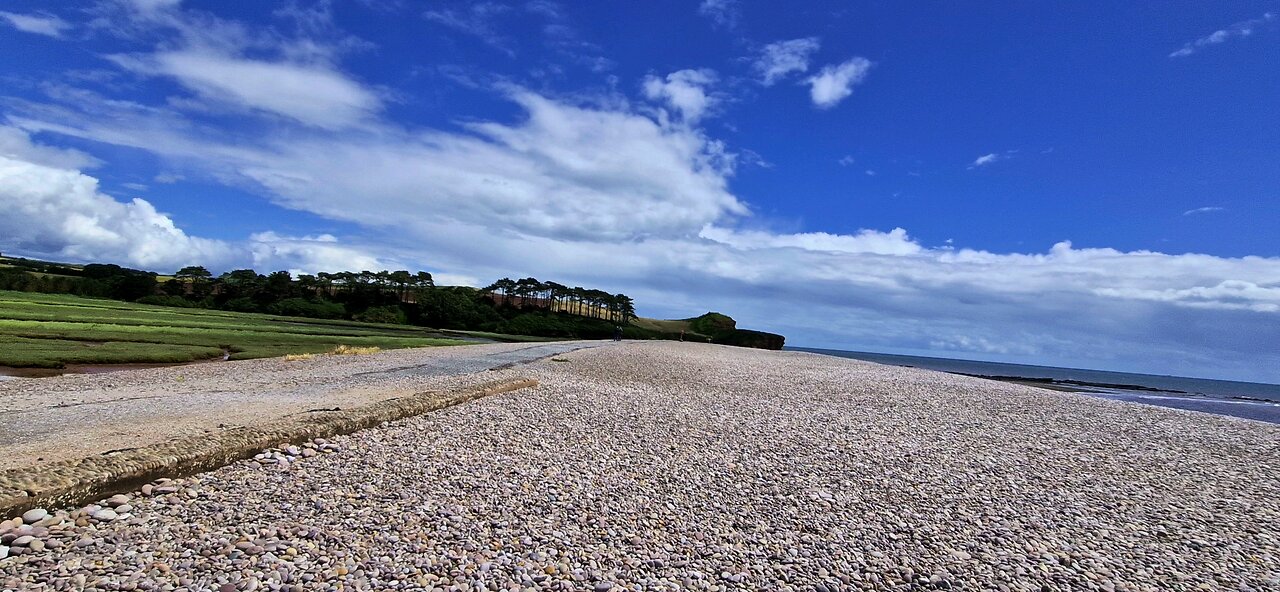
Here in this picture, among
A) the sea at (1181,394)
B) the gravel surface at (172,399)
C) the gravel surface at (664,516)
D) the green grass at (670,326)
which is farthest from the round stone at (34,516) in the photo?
the green grass at (670,326)

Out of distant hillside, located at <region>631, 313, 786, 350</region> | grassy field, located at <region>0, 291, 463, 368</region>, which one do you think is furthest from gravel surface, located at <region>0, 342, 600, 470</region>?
distant hillside, located at <region>631, 313, 786, 350</region>

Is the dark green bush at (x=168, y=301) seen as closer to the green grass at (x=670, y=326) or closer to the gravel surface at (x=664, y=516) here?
the green grass at (x=670, y=326)

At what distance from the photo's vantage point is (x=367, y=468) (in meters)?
8.16

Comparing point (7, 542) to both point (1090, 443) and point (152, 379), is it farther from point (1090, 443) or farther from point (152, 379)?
point (1090, 443)

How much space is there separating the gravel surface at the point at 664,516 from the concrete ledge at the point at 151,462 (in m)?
0.20

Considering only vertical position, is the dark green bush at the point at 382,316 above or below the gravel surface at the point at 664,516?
above

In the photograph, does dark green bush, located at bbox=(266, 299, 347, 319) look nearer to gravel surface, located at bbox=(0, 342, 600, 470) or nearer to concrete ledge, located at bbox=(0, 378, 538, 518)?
gravel surface, located at bbox=(0, 342, 600, 470)

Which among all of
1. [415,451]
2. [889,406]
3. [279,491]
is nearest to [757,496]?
[415,451]

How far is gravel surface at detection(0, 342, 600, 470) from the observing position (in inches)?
329

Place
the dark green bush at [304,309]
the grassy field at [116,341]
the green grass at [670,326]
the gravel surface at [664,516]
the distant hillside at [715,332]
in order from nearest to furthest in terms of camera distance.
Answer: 1. the gravel surface at [664,516]
2. the grassy field at [116,341]
3. the dark green bush at [304,309]
4. the distant hillside at [715,332]
5. the green grass at [670,326]

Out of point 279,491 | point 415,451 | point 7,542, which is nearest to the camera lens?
point 7,542

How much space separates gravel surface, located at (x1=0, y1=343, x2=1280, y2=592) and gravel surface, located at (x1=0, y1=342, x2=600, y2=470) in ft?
6.39

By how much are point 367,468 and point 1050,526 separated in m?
8.22

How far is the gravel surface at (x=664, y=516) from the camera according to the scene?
5441 mm
